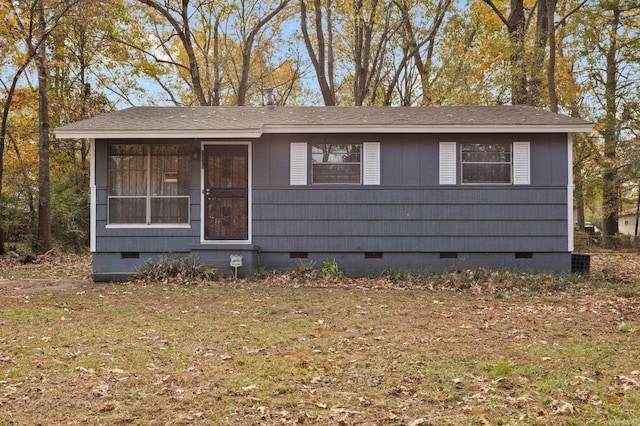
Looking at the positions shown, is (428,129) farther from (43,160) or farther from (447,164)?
(43,160)

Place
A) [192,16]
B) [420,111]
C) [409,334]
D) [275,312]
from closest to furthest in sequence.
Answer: [409,334], [275,312], [420,111], [192,16]

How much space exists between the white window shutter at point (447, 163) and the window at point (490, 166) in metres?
0.19

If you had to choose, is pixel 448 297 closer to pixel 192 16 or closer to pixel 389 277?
pixel 389 277

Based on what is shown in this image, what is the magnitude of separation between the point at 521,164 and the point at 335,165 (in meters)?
3.57

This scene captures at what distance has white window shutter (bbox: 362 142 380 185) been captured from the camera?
9812 millimetres

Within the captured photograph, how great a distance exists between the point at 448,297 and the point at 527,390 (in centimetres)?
428

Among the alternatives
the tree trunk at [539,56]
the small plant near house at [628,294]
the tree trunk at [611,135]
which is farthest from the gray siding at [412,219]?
the tree trunk at [611,135]

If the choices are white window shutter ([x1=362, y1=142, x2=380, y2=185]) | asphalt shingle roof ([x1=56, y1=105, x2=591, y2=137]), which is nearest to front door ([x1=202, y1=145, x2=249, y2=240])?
asphalt shingle roof ([x1=56, y1=105, x2=591, y2=137])

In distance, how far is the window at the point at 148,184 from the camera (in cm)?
961

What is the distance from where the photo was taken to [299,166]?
32.2ft

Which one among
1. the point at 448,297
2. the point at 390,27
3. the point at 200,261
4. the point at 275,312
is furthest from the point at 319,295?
the point at 390,27

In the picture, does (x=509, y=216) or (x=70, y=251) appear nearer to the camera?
(x=509, y=216)

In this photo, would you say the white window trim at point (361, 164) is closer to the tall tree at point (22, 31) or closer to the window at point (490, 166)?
the window at point (490, 166)

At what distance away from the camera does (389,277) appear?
30.7 feet
